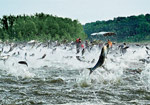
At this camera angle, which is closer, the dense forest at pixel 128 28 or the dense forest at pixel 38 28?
the dense forest at pixel 38 28

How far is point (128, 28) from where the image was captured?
174875 millimetres

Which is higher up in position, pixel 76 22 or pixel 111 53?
pixel 76 22

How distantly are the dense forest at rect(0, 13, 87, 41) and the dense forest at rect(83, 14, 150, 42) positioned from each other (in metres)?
39.9

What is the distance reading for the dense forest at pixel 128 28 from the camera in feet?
529

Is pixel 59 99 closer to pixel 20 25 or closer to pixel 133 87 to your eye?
pixel 133 87

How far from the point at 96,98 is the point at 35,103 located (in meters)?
1.87

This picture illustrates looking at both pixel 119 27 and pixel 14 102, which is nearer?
pixel 14 102

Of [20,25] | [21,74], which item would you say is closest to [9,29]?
[20,25]

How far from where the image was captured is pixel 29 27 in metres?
105

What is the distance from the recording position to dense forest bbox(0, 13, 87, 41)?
103 meters

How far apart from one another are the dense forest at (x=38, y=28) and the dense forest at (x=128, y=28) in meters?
39.9

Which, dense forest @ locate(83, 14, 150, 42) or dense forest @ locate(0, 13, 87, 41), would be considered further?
dense forest @ locate(83, 14, 150, 42)

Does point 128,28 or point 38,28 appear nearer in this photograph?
point 38,28

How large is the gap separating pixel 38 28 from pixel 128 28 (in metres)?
74.6
